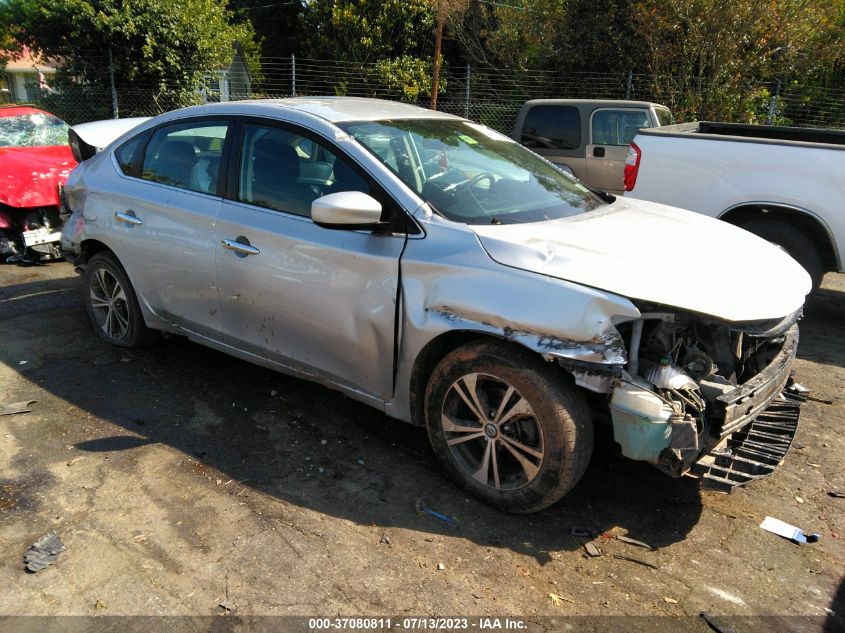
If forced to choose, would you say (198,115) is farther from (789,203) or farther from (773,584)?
(789,203)

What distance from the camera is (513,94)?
17141 mm

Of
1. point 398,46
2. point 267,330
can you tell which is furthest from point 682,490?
point 398,46

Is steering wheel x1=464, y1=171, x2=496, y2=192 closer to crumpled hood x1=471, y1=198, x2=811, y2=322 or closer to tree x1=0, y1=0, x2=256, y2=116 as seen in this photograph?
crumpled hood x1=471, y1=198, x2=811, y2=322

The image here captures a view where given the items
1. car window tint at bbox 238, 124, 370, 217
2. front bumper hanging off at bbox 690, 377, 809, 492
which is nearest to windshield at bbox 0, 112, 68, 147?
car window tint at bbox 238, 124, 370, 217

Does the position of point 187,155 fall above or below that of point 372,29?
below

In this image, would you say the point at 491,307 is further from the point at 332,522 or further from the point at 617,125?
the point at 617,125

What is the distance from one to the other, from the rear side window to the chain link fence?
5527mm

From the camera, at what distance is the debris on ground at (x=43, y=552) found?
2.96m

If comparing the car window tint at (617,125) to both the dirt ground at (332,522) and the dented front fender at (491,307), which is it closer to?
the dirt ground at (332,522)

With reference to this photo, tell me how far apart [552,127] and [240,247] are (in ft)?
24.5

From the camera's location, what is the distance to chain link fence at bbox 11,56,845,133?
48.2 feet

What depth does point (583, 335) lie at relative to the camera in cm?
292

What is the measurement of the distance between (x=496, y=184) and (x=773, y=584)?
2366 millimetres

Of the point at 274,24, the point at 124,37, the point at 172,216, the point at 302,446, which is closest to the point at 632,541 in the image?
the point at 302,446
